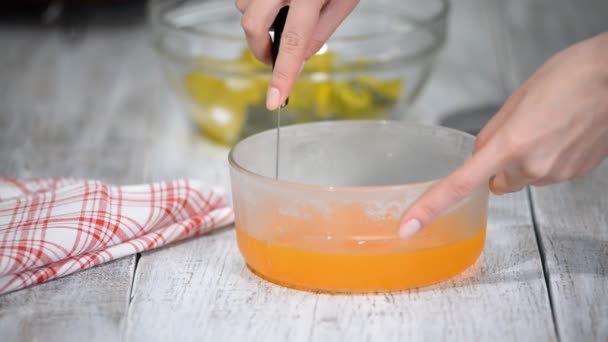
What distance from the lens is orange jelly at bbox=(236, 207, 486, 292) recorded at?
0.96m

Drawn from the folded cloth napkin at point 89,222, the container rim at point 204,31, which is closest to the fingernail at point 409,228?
the folded cloth napkin at point 89,222

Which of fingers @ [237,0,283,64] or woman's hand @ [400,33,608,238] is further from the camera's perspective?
fingers @ [237,0,283,64]

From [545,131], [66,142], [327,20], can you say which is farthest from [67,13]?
[545,131]

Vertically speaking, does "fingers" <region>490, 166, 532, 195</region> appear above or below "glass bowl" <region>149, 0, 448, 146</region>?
above

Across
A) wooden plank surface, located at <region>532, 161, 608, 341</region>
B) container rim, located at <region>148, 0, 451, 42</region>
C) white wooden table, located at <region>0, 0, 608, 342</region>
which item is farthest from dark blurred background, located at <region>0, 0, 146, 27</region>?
wooden plank surface, located at <region>532, 161, 608, 341</region>

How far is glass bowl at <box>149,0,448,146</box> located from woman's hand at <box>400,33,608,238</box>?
58 cm

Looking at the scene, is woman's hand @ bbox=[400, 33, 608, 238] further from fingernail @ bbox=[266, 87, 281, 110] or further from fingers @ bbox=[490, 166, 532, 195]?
fingernail @ bbox=[266, 87, 281, 110]

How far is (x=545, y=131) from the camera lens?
0.87 meters

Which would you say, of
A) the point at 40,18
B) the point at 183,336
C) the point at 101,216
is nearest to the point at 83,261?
the point at 101,216

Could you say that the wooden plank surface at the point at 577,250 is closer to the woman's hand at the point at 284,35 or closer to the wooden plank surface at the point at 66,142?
the woman's hand at the point at 284,35

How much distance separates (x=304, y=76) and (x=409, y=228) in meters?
0.61

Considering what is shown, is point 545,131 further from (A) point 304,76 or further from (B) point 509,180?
(A) point 304,76

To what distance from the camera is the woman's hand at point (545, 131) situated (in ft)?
2.86

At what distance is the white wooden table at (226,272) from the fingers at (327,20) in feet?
0.96
